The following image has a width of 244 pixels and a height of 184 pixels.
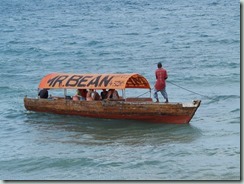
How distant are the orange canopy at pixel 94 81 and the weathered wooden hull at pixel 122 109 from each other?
47 cm

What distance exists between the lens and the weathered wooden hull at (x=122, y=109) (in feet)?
67.6

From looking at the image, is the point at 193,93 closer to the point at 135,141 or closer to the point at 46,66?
the point at 135,141

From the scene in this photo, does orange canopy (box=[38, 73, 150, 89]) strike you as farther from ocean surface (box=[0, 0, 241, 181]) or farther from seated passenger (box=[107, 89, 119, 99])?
ocean surface (box=[0, 0, 241, 181])

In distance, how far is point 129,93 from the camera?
1021 inches

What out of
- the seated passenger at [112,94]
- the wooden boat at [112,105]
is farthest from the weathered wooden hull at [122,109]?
the seated passenger at [112,94]

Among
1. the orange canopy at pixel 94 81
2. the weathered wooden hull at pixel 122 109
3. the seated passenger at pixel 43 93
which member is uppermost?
the orange canopy at pixel 94 81

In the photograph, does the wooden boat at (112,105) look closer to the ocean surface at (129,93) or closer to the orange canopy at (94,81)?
the orange canopy at (94,81)

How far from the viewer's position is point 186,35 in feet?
140

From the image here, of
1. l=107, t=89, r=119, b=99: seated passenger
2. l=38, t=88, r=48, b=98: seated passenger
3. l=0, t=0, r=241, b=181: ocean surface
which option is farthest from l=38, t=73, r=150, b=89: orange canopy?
l=0, t=0, r=241, b=181: ocean surface

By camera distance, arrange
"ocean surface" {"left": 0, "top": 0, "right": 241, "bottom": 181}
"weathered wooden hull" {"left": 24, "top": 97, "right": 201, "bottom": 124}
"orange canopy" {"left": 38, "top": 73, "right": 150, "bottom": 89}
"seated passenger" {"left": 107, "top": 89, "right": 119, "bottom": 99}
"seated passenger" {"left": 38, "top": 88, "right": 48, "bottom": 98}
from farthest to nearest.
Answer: "seated passenger" {"left": 38, "top": 88, "right": 48, "bottom": 98}, "seated passenger" {"left": 107, "top": 89, "right": 119, "bottom": 99}, "orange canopy" {"left": 38, "top": 73, "right": 150, "bottom": 89}, "weathered wooden hull" {"left": 24, "top": 97, "right": 201, "bottom": 124}, "ocean surface" {"left": 0, "top": 0, "right": 241, "bottom": 181}

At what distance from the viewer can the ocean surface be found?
16906 mm

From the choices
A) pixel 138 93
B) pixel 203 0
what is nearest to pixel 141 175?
pixel 138 93

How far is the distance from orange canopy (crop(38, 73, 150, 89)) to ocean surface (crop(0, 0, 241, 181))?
1.06 metres

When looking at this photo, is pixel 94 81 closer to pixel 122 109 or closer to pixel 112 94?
pixel 112 94
